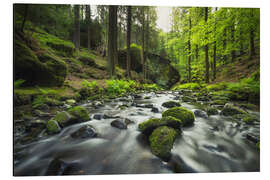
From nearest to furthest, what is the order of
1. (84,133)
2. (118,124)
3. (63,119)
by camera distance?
(84,133) < (63,119) < (118,124)

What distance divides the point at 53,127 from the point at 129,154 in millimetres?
1242

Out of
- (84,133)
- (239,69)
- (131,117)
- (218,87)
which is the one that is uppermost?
(239,69)

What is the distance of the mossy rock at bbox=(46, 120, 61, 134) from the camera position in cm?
174

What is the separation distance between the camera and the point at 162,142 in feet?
4.65

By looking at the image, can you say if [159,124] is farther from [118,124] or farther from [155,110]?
[155,110]

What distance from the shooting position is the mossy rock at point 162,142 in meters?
1.37

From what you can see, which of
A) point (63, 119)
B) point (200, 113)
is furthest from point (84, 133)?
point (200, 113)

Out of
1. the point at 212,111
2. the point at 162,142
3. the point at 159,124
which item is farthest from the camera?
the point at 212,111

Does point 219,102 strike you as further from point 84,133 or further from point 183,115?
point 84,133

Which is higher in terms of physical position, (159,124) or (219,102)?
(219,102)

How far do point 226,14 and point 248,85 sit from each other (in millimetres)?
1461

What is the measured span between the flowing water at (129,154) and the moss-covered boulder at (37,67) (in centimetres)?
129

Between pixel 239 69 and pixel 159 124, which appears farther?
pixel 239 69

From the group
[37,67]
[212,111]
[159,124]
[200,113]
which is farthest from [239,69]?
[37,67]
